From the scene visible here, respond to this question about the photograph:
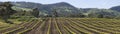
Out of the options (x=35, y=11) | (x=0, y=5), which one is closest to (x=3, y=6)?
(x=0, y=5)

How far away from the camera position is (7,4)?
88.8 meters

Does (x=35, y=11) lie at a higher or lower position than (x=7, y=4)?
lower

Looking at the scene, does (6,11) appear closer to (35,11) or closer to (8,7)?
(8,7)

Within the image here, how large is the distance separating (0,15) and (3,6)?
394 cm

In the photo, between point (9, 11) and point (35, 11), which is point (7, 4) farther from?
point (35, 11)

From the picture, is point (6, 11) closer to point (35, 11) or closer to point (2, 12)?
point (2, 12)

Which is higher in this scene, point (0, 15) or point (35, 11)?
point (0, 15)

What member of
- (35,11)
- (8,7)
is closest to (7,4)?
(8,7)

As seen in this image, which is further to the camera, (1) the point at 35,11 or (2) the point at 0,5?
(1) the point at 35,11

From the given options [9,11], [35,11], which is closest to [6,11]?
[9,11]

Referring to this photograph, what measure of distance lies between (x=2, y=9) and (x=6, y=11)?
235 cm

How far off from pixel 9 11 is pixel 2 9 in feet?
12.5

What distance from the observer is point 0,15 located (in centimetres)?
8600

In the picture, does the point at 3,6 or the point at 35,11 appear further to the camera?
the point at 35,11
